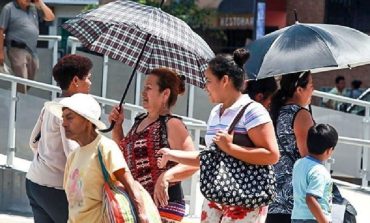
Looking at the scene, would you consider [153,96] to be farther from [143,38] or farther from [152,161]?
[143,38]

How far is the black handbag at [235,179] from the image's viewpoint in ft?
18.4

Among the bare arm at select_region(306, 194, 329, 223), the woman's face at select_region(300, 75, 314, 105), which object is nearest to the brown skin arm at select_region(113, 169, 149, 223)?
the bare arm at select_region(306, 194, 329, 223)

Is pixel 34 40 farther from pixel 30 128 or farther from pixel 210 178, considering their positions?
pixel 210 178

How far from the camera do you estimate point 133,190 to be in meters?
5.36

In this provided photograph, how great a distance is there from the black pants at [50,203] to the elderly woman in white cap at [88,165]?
2.01 feet

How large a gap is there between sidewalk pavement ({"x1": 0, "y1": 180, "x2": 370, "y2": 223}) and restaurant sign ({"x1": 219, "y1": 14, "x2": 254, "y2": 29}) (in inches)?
526

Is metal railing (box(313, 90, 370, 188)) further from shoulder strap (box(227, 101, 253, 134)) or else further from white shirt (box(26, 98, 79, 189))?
shoulder strap (box(227, 101, 253, 134))

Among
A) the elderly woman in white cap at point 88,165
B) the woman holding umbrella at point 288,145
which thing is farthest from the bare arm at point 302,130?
the elderly woman in white cap at point 88,165

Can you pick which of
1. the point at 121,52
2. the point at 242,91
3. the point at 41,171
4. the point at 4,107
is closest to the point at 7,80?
the point at 4,107

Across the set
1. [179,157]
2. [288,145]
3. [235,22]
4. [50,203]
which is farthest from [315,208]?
[235,22]

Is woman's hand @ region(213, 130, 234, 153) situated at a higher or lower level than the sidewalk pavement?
higher

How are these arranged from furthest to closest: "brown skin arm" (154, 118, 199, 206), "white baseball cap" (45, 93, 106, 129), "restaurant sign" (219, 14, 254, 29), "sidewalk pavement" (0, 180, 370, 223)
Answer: "restaurant sign" (219, 14, 254, 29)
"sidewalk pavement" (0, 180, 370, 223)
"brown skin arm" (154, 118, 199, 206)
"white baseball cap" (45, 93, 106, 129)

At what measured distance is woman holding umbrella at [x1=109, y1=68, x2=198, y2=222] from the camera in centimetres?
594

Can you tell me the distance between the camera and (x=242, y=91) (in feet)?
19.6
